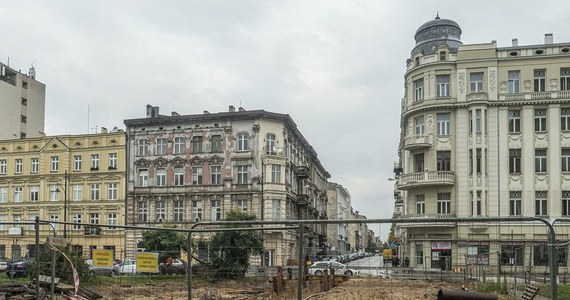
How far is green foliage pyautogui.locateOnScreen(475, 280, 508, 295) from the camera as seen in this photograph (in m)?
20.1

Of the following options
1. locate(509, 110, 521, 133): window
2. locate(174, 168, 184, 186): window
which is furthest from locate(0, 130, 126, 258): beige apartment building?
locate(509, 110, 521, 133): window

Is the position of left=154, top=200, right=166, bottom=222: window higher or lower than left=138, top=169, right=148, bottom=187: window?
lower

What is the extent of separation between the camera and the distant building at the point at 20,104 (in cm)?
7238

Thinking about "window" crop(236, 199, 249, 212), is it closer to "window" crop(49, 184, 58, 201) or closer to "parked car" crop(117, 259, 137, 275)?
"window" crop(49, 184, 58, 201)

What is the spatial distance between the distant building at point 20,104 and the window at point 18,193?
370 inches

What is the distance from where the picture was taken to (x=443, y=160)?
47062 mm

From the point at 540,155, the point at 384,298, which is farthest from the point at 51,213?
the point at 384,298

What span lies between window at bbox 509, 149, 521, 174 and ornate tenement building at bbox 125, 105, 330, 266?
20781 millimetres

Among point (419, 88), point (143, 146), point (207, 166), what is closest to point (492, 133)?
point (419, 88)

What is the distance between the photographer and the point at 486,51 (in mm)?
46219

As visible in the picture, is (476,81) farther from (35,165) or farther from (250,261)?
(35,165)

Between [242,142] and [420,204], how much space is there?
59.3ft

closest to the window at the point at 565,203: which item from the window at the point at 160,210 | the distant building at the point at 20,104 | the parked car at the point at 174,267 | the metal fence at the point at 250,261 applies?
the metal fence at the point at 250,261

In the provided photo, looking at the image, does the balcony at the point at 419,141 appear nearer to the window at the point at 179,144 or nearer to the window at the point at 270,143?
the window at the point at 270,143
